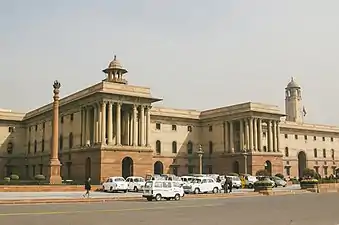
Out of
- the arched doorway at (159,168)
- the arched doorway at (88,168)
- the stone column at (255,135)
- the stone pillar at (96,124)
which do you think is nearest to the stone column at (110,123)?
the stone pillar at (96,124)

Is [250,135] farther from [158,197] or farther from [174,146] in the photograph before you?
[158,197]

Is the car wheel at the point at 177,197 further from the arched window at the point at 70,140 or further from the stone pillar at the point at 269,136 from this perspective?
the stone pillar at the point at 269,136

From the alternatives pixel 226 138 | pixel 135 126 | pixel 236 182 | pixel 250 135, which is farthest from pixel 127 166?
pixel 250 135

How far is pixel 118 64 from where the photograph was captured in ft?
225

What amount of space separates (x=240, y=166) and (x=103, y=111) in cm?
2415

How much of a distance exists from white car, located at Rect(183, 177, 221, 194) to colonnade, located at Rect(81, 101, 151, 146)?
57.6ft

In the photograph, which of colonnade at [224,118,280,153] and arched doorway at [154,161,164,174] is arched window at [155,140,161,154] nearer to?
arched doorway at [154,161,164,174]

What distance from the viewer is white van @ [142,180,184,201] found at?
31.4 meters

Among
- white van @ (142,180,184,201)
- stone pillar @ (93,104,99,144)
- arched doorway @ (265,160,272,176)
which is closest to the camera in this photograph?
white van @ (142,180,184,201)

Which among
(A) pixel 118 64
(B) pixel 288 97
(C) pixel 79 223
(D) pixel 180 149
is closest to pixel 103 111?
(A) pixel 118 64

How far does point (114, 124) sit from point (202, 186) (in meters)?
20.2

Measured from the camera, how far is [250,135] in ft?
232

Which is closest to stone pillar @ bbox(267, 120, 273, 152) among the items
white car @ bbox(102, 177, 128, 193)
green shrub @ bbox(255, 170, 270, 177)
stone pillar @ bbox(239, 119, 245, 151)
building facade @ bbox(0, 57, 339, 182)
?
building facade @ bbox(0, 57, 339, 182)

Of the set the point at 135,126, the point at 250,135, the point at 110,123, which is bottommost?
the point at 250,135
